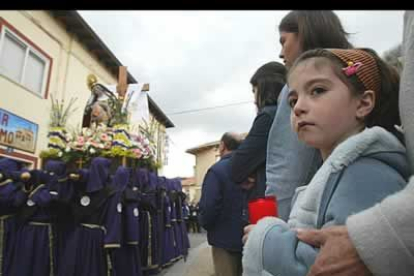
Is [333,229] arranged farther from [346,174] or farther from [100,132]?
[100,132]

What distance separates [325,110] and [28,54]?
7452 mm

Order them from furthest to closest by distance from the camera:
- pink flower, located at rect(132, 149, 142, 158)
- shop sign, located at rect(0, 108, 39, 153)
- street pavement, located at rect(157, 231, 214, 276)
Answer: shop sign, located at rect(0, 108, 39, 153) < street pavement, located at rect(157, 231, 214, 276) < pink flower, located at rect(132, 149, 142, 158)

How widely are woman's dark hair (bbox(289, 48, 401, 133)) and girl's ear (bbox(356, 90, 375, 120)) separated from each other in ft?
0.05

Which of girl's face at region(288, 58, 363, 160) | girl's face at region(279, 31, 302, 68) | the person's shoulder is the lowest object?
the person's shoulder

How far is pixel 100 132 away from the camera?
3.57m

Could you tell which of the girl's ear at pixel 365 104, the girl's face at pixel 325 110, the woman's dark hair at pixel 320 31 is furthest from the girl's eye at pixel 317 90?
the woman's dark hair at pixel 320 31

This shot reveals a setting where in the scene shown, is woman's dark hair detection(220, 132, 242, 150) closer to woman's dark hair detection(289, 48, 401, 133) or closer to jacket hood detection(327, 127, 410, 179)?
woman's dark hair detection(289, 48, 401, 133)

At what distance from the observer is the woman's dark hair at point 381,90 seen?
859mm

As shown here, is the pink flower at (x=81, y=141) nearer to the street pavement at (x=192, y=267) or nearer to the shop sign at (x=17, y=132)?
Answer: the street pavement at (x=192, y=267)

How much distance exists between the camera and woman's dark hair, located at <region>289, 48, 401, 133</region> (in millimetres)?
859

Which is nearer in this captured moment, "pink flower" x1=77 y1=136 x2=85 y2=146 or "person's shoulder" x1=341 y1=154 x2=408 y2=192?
"person's shoulder" x1=341 y1=154 x2=408 y2=192

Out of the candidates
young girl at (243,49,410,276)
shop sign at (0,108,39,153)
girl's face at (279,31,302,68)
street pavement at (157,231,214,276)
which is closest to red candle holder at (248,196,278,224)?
young girl at (243,49,410,276)

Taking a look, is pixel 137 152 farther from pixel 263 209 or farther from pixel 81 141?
pixel 263 209
